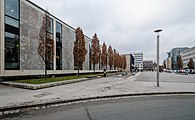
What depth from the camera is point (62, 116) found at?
21.3 ft

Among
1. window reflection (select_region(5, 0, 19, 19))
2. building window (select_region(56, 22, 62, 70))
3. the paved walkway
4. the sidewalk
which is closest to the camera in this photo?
the sidewalk

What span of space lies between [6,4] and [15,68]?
7.15 meters

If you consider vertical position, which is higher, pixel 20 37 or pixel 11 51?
pixel 20 37

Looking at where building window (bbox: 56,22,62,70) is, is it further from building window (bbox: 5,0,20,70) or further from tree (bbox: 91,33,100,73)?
building window (bbox: 5,0,20,70)

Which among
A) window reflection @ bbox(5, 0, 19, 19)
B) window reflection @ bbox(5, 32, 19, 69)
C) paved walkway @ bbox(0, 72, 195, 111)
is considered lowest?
paved walkway @ bbox(0, 72, 195, 111)

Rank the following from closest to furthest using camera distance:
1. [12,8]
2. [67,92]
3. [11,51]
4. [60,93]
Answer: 1. [60,93]
2. [67,92]
3. [11,51]
4. [12,8]

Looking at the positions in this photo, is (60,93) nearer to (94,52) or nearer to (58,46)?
(58,46)

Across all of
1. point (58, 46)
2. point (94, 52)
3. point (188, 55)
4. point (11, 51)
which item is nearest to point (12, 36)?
point (11, 51)

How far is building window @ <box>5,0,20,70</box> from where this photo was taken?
18.7 m

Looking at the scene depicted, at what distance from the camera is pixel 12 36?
19359 millimetres

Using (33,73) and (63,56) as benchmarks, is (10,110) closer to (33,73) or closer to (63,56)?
(33,73)

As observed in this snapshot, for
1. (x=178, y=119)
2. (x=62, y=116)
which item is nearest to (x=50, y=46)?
(x=62, y=116)

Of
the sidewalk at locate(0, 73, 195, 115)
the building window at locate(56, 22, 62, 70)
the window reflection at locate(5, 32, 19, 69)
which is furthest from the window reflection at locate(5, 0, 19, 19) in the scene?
the building window at locate(56, 22, 62, 70)

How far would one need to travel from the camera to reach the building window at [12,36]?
18.7 meters
